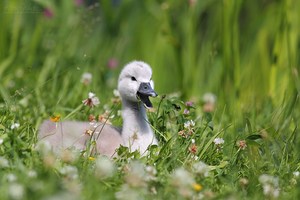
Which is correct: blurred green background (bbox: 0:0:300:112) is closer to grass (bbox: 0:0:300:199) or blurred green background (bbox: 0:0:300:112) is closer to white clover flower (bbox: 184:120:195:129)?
grass (bbox: 0:0:300:199)

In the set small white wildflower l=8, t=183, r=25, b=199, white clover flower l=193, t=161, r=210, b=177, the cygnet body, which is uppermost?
the cygnet body

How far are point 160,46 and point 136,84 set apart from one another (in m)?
2.59

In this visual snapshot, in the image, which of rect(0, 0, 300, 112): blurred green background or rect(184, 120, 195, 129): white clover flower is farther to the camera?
rect(0, 0, 300, 112): blurred green background

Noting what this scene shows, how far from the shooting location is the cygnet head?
457 cm

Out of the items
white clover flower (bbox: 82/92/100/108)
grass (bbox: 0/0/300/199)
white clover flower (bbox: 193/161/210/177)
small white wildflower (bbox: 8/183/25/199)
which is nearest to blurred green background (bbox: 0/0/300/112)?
grass (bbox: 0/0/300/199)

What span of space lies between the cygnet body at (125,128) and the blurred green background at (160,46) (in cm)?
100

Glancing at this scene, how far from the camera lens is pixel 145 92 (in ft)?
14.9

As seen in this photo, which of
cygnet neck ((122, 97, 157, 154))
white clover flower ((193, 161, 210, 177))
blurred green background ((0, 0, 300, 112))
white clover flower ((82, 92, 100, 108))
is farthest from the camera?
blurred green background ((0, 0, 300, 112))

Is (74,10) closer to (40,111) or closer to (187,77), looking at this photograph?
(187,77)

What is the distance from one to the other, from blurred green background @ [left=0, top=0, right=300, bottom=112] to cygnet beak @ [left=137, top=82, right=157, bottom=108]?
1103mm


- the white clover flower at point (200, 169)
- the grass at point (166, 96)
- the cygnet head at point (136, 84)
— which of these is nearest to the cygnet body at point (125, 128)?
the cygnet head at point (136, 84)

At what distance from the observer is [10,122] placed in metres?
4.25

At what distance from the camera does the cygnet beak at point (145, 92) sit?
4.52m

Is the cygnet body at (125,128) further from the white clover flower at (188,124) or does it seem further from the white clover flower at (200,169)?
the white clover flower at (200,169)
